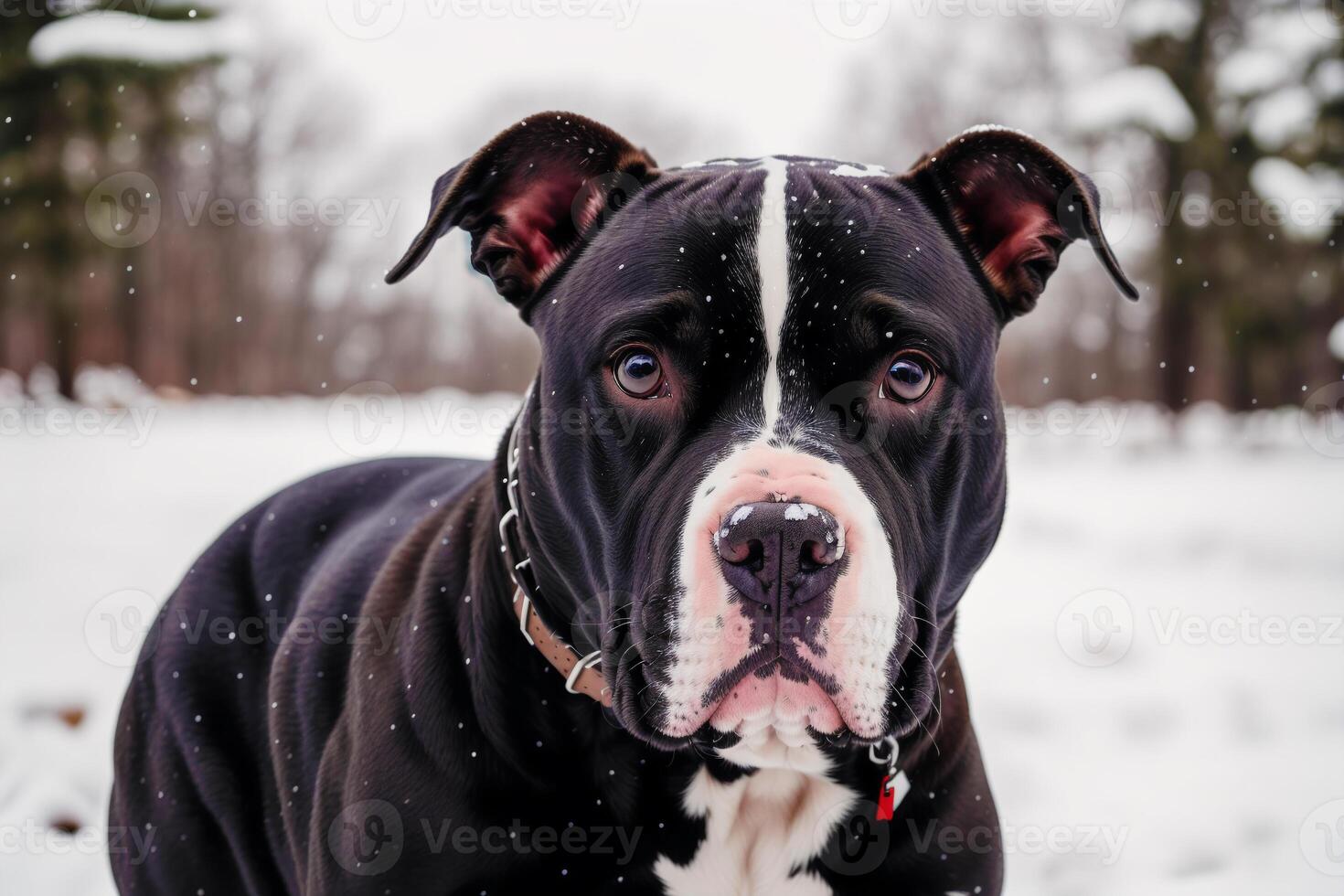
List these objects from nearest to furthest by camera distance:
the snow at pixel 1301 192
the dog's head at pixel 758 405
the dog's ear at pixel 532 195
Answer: the dog's head at pixel 758 405, the dog's ear at pixel 532 195, the snow at pixel 1301 192

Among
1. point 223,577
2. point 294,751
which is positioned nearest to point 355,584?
point 294,751

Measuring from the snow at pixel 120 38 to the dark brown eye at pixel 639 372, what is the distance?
19105 mm

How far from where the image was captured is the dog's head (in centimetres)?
204

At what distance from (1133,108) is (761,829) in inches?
728

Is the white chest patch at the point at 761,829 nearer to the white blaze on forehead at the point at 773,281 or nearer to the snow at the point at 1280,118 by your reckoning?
the white blaze on forehead at the point at 773,281

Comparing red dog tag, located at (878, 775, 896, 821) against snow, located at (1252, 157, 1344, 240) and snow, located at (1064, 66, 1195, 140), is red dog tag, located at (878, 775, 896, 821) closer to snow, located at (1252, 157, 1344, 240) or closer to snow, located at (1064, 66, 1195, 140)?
snow, located at (1252, 157, 1344, 240)

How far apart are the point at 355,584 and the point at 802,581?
1581 mm

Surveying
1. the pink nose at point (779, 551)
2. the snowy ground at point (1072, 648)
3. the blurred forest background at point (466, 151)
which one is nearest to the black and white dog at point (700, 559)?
the pink nose at point (779, 551)

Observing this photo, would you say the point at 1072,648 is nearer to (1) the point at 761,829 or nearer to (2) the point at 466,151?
(1) the point at 761,829

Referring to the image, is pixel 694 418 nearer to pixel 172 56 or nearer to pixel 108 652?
pixel 108 652

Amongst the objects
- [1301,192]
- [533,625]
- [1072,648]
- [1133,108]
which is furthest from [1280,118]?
[533,625]

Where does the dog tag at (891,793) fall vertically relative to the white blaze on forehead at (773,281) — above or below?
below

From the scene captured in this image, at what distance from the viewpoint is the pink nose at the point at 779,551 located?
1917 mm

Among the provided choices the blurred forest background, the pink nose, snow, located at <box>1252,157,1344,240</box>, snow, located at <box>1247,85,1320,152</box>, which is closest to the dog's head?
the pink nose
